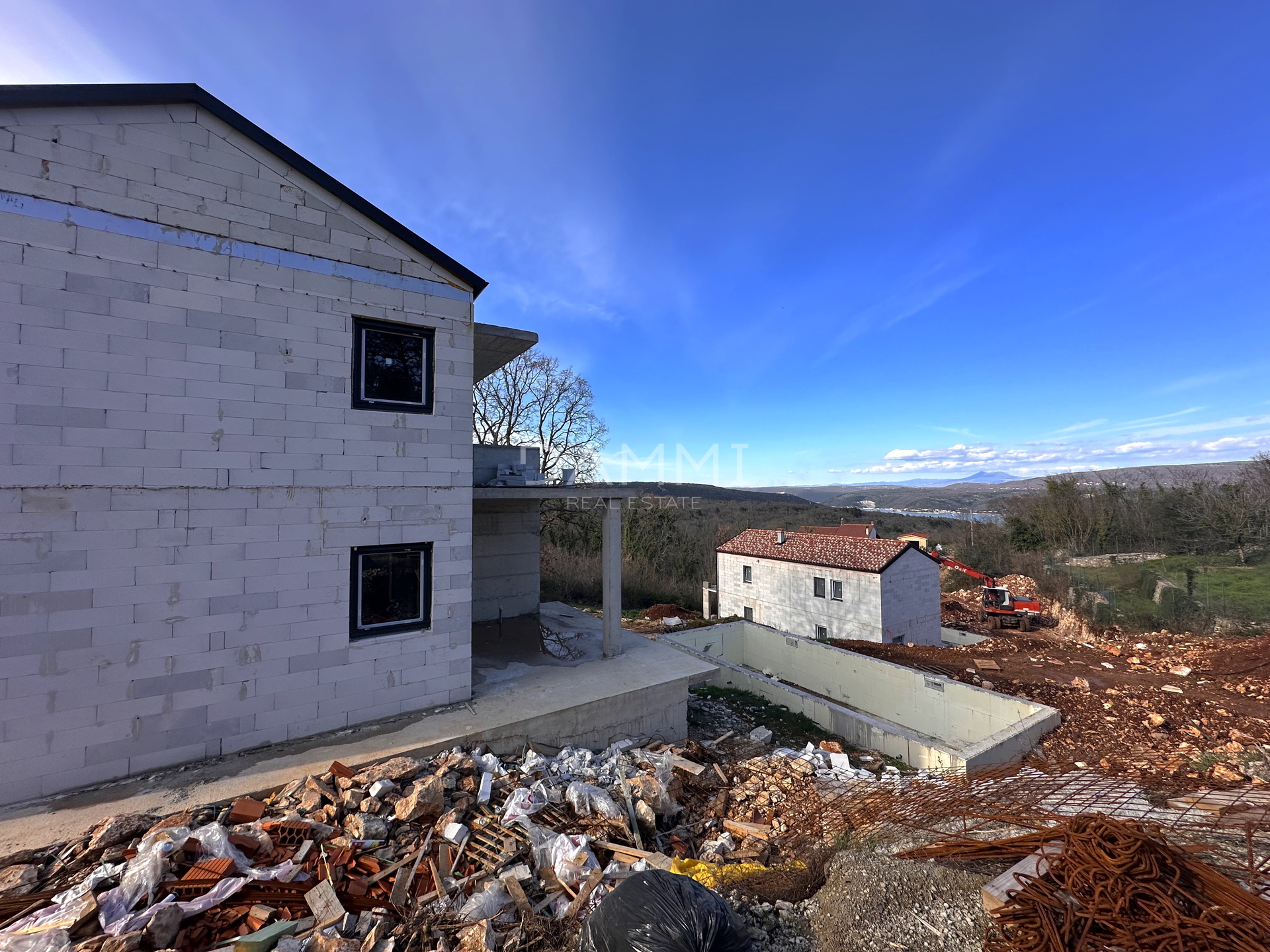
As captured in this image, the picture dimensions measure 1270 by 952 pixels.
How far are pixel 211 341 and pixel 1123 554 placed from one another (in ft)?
129

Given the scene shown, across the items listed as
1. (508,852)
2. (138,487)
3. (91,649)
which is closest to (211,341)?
(138,487)

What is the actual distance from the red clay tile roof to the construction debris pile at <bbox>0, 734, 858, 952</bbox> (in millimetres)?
16183

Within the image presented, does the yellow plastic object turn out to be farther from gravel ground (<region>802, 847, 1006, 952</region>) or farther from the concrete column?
the concrete column

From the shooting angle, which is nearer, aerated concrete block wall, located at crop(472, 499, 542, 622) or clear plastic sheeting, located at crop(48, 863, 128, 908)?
clear plastic sheeting, located at crop(48, 863, 128, 908)

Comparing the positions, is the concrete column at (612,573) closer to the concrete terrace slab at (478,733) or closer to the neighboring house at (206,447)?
the concrete terrace slab at (478,733)

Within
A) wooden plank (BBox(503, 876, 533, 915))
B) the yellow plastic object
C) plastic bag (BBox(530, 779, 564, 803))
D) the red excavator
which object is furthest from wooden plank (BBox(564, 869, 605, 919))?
the red excavator

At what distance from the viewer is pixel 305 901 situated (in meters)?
3.47

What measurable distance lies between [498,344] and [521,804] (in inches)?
246

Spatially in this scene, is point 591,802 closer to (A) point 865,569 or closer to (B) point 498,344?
(B) point 498,344

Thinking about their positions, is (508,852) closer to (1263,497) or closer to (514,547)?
(514,547)

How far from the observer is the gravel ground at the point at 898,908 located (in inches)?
117

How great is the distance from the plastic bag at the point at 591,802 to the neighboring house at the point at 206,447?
2.47m

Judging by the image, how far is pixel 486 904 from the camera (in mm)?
3459

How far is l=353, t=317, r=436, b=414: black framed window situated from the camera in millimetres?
6172
